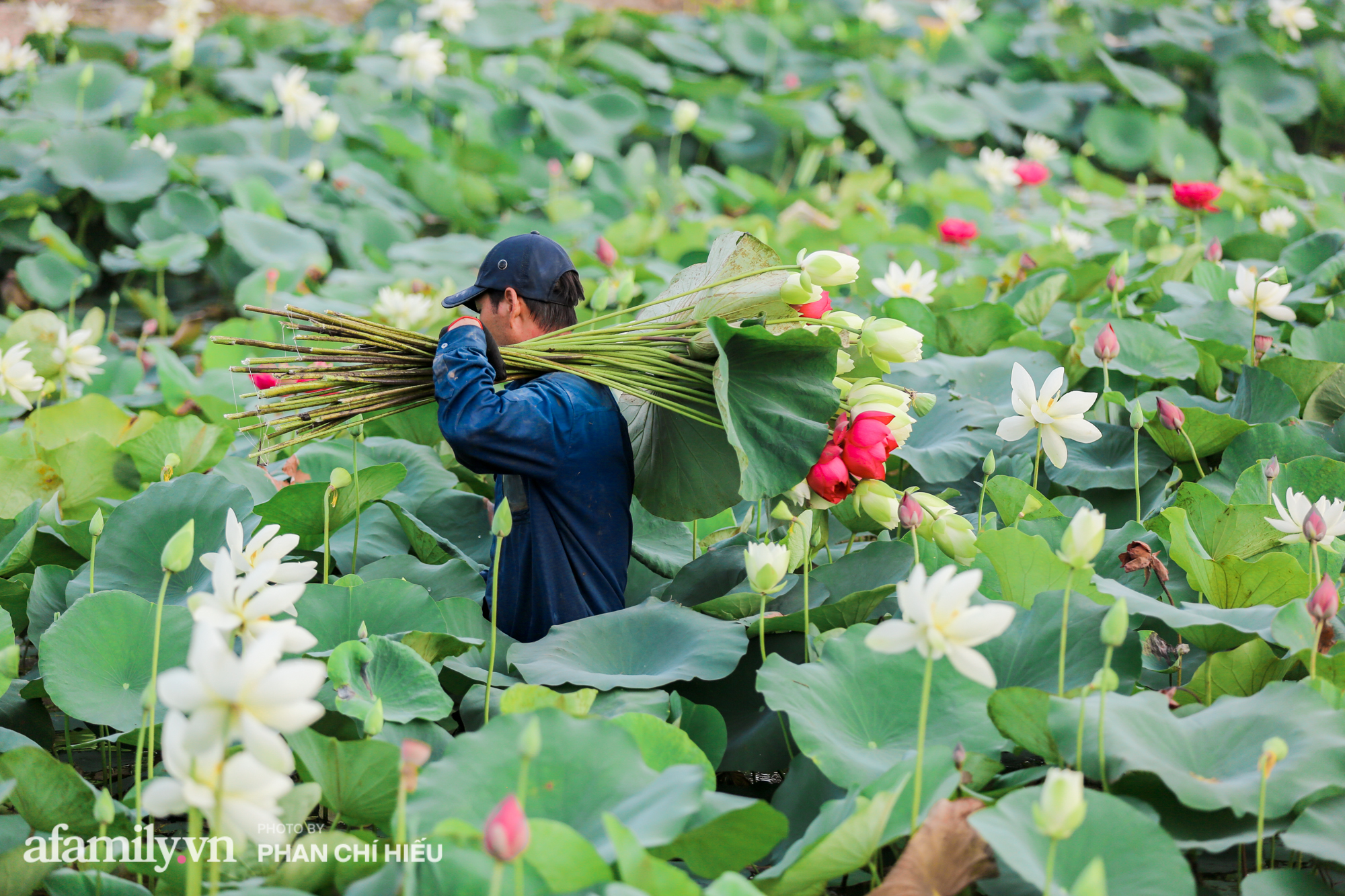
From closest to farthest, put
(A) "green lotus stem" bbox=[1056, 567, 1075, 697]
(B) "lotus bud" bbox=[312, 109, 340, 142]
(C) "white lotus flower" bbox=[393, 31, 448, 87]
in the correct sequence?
(A) "green lotus stem" bbox=[1056, 567, 1075, 697] < (B) "lotus bud" bbox=[312, 109, 340, 142] < (C) "white lotus flower" bbox=[393, 31, 448, 87]

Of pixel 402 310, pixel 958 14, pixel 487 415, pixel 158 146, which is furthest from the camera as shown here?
pixel 958 14

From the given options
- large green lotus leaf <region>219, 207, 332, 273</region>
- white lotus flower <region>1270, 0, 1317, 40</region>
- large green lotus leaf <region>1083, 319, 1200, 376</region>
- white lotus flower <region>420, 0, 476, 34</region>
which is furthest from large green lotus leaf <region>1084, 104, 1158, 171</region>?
large green lotus leaf <region>219, 207, 332, 273</region>

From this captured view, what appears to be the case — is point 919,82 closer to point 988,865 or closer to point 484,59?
point 484,59

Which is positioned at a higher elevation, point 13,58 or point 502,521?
point 13,58

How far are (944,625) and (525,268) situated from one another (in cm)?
103

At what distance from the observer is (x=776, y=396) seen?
1597mm

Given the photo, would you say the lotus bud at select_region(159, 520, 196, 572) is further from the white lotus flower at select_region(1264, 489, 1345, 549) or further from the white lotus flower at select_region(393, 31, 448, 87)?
the white lotus flower at select_region(393, 31, 448, 87)

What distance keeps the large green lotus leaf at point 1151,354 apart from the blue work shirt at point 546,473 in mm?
1309

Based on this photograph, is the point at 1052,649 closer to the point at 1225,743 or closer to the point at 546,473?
the point at 1225,743

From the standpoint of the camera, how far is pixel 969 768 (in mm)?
1318

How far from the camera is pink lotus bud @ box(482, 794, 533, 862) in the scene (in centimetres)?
88

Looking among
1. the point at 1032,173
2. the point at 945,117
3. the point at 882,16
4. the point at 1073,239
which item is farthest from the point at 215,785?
the point at 882,16

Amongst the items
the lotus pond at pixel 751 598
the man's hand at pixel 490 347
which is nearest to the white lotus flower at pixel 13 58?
the lotus pond at pixel 751 598

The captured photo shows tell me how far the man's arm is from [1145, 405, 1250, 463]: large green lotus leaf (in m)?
1.24
